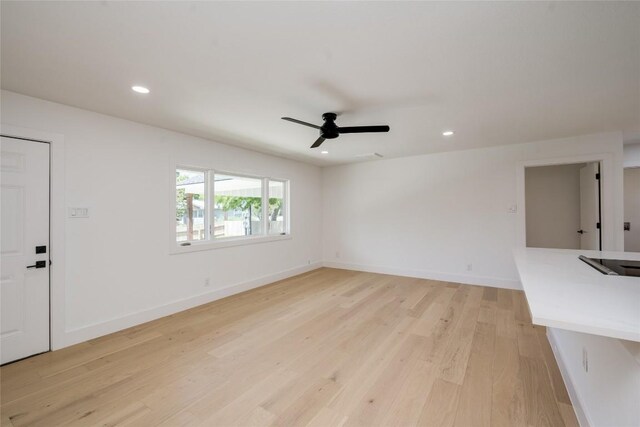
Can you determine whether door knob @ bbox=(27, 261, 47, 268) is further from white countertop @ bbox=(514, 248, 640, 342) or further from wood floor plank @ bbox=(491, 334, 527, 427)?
wood floor plank @ bbox=(491, 334, 527, 427)

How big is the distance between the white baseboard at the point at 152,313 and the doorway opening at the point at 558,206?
217 inches

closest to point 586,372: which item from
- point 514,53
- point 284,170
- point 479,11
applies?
point 514,53

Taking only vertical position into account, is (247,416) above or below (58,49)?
below

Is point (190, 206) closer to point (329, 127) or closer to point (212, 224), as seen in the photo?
point (212, 224)

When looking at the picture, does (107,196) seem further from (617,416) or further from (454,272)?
(454,272)

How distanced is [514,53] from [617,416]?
2.21 meters

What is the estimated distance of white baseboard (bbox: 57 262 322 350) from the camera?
2.79 metres

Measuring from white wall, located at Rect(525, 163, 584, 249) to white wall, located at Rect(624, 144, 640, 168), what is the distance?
66cm

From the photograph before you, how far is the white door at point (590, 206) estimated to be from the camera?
3975 mm

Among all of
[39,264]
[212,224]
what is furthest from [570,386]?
[39,264]

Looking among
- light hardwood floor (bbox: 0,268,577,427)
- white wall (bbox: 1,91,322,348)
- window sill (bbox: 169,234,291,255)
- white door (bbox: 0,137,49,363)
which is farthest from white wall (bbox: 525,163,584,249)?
white door (bbox: 0,137,49,363)

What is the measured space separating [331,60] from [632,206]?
6545 mm

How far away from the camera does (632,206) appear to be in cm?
491

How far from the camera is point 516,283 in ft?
14.5
